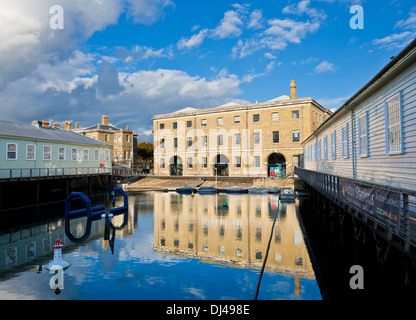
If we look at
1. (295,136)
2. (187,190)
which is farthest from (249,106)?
(187,190)

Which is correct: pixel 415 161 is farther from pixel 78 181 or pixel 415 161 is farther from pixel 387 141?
pixel 78 181

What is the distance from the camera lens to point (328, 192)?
13797 millimetres

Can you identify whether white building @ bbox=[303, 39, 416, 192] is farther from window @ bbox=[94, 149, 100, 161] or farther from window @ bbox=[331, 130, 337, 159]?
window @ bbox=[94, 149, 100, 161]

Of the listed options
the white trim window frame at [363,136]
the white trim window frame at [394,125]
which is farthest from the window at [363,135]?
the white trim window frame at [394,125]

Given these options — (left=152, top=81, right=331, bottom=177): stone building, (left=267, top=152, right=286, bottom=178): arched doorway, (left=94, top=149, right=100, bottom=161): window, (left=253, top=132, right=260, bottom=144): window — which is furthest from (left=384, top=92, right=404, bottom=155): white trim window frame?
(left=94, top=149, right=100, bottom=161): window

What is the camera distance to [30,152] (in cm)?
3003

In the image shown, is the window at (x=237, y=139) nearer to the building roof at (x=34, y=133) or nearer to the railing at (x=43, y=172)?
the railing at (x=43, y=172)

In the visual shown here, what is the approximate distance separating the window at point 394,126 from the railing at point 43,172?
28470 millimetres

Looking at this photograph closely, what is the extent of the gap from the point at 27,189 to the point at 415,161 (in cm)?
3401

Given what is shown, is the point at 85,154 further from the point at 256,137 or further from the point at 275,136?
the point at 275,136

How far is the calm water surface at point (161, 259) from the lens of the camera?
891 cm

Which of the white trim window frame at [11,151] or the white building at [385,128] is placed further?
the white trim window frame at [11,151]

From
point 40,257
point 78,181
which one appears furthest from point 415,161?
point 78,181

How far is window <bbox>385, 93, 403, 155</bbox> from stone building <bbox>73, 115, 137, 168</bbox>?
190 ft
